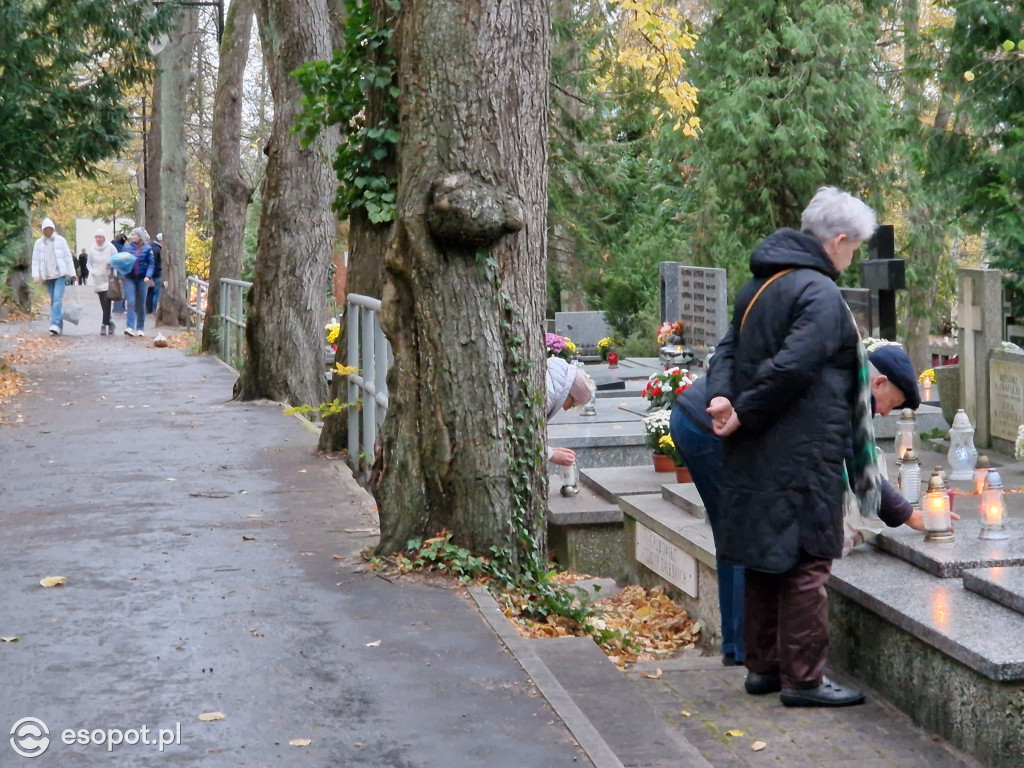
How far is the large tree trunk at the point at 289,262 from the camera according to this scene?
13703 mm

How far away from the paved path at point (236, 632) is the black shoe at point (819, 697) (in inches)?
47.4

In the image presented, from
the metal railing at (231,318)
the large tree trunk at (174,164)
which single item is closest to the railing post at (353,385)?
the metal railing at (231,318)

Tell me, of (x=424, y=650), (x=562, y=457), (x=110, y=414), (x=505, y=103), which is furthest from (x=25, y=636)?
(x=110, y=414)

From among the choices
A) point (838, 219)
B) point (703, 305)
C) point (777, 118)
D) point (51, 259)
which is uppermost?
point (777, 118)

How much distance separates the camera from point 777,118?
2506cm

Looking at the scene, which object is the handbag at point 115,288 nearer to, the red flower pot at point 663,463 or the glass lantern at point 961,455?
the red flower pot at point 663,463

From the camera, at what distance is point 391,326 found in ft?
21.9

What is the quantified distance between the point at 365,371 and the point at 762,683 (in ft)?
13.9

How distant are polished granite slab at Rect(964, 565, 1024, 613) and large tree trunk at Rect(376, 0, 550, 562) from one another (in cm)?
196

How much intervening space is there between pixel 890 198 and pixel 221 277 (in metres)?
12.7

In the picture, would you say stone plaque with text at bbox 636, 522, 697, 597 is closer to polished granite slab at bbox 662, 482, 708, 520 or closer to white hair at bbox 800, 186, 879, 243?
polished granite slab at bbox 662, 482, 708, 520

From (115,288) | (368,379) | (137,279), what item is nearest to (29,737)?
(368,379)

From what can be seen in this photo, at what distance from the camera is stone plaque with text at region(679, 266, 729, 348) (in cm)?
1586

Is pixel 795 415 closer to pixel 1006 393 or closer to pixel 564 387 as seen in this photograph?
pixel 564 387
